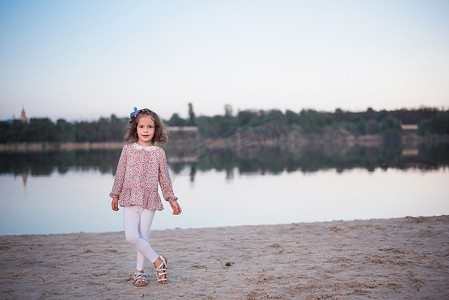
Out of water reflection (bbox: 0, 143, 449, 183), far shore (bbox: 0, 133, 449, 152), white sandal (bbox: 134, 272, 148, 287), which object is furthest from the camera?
far shore (bbox: 0, 133, 449, 152)

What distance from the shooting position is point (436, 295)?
3.46m

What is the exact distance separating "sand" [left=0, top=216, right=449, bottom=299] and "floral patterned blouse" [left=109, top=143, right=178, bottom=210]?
796 millimetres

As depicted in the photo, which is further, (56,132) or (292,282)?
(56,132)

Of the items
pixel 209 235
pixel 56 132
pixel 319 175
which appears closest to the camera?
pixel 209 235

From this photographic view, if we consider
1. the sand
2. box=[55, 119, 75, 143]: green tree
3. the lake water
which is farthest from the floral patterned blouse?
box=[55, 119, 75, 143]: green tree

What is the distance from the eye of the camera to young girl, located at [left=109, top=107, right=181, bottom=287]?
3.87m

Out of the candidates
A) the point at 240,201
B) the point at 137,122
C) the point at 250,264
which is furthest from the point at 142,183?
the point at 240,201

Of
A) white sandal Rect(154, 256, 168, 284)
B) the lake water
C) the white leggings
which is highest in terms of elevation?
the white leggings

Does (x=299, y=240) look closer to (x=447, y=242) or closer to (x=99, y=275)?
(x=447, y=242)

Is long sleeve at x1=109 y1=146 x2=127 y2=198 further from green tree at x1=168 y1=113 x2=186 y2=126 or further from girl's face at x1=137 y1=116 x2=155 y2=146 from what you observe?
green tree at x1=168 y1=113 x2=186 y2=126

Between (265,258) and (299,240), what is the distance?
1.21 m

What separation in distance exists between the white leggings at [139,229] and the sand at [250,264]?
302 mm

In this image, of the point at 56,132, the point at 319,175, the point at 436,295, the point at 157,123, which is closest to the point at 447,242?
the point at 436,295

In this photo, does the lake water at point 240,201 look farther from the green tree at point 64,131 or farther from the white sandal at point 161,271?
the green tree at point 64,131
